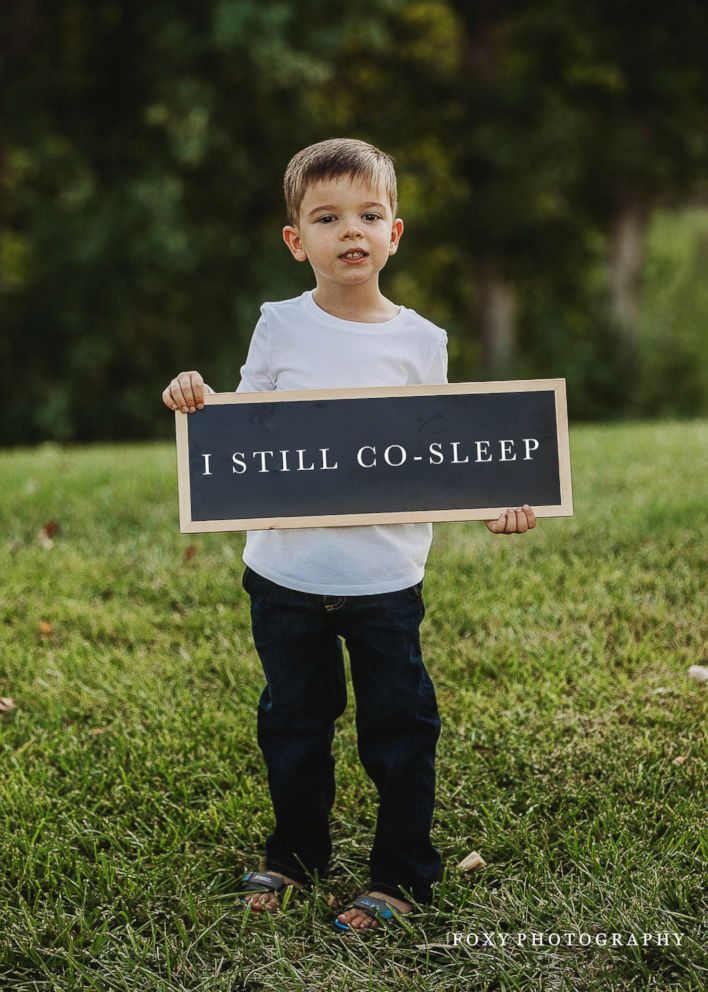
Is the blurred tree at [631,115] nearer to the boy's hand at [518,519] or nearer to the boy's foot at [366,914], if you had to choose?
the boy's hand at [518,519]

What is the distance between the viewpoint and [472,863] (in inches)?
105

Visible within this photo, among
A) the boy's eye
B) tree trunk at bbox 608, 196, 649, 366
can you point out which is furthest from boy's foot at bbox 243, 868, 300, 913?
tree trunk at bbox 608, 196, 649, 366

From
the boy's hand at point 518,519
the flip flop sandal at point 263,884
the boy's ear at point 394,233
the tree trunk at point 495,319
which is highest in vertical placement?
the tree trunk at point 495,319

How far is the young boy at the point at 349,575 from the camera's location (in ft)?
7.60

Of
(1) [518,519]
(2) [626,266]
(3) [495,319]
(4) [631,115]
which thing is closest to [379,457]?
(1) [518,519]

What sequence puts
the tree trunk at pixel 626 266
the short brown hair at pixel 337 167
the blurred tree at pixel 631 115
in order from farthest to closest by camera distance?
the tree trunk at pixel 626 266
the blurred tree at pixel 631 115
the short brown hair at pixel 337 167

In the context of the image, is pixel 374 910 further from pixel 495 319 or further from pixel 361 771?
pixel 495 319

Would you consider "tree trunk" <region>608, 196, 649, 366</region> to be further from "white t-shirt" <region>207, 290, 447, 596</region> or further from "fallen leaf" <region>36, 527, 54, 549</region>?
"white t-shirt" <region>207, 290, 447, 596</region>

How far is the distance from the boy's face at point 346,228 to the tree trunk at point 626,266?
17.6 meters

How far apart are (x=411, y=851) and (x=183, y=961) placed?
23.2 inches

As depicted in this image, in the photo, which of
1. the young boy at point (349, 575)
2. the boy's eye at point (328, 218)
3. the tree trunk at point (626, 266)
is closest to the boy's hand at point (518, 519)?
the young boy at point (349, 575)

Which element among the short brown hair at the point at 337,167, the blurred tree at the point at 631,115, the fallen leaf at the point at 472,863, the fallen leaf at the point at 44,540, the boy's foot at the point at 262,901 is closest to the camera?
the short brown hair at the point at 337,167

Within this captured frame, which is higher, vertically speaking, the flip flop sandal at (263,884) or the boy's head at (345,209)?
the boy's head at (345,209)

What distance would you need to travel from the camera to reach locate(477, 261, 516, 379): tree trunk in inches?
746
